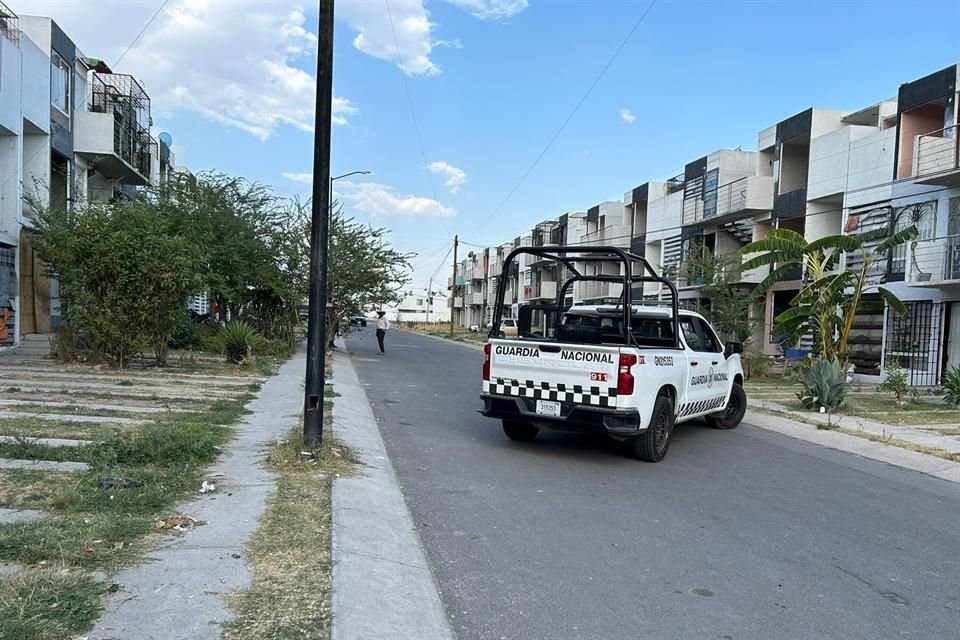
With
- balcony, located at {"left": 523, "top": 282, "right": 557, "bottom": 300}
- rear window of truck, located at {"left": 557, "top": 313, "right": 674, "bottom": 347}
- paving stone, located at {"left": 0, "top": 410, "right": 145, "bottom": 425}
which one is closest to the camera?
paving stone, located at {"left": 0, "top": 410, "right": 145, "bottom": 425}

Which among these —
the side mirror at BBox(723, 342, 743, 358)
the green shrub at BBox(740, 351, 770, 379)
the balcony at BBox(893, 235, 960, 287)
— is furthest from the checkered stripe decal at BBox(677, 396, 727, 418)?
the green shrub at BBox(740, 351, 770, 379)

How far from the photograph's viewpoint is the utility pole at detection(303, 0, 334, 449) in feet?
23.1

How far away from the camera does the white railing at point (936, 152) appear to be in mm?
18641

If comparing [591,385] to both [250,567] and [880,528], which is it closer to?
[880,528]

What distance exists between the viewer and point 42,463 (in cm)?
643

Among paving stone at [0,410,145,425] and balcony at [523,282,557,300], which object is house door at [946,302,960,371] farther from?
balcony at [523,282,557,300]

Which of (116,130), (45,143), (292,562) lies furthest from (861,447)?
(116,130)

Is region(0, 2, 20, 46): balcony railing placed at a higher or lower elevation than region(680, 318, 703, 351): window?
higher

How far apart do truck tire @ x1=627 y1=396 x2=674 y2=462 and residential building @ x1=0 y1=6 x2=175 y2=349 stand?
1426 centimetres

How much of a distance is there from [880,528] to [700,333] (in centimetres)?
448

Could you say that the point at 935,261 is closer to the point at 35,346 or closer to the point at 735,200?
the point at 735,200

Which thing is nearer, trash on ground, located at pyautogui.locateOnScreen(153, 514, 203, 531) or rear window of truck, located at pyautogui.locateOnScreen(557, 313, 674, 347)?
trash on ground, located at pyautogui.locateOnScreen(153, 514, 203, 531)

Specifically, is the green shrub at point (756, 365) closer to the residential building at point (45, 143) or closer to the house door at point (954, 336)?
the house door at point (954, 336)

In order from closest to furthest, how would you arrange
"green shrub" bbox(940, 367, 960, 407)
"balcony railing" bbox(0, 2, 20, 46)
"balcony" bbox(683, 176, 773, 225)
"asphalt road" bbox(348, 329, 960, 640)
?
"asphalt road" bbox(348, 329, 960, 640) → "green shrub" bbox(940, 367, 960, 407) → "balcony railing" bbox(0, 2, 20, 46) → "balcony" bbox(683, 176, 773, 225)
